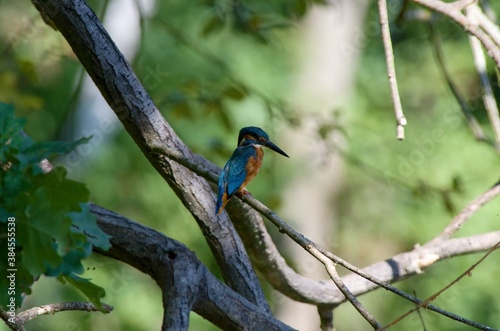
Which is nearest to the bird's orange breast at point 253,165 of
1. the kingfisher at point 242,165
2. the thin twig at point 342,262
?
the kingfisher at point 242,165

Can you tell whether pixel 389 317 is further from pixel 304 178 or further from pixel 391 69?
pixel 391 69

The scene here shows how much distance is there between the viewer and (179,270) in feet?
6.52

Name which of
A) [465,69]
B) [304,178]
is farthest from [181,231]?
[465,69]

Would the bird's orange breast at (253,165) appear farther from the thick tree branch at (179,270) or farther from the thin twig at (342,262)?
the thin twig at (342,262)

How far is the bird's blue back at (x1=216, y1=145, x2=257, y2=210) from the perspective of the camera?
2.26m

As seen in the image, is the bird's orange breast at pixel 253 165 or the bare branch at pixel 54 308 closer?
the bare branch at pixel 54 308

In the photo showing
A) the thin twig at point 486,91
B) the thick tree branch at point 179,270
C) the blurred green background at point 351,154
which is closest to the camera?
the thick tree branch at point 179,270

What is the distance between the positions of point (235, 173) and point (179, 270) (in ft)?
1.50

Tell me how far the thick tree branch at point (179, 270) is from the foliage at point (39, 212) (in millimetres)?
604

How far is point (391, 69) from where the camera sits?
196 centimetres

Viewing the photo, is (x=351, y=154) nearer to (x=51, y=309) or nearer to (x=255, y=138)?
(x=255, y=138)

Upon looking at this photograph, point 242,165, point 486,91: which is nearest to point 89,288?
point 242,165

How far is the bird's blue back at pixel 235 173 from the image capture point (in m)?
2.26

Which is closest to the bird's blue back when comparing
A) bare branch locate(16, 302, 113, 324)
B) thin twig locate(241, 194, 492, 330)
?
thin twig locate(241, 194, 492, 330)
